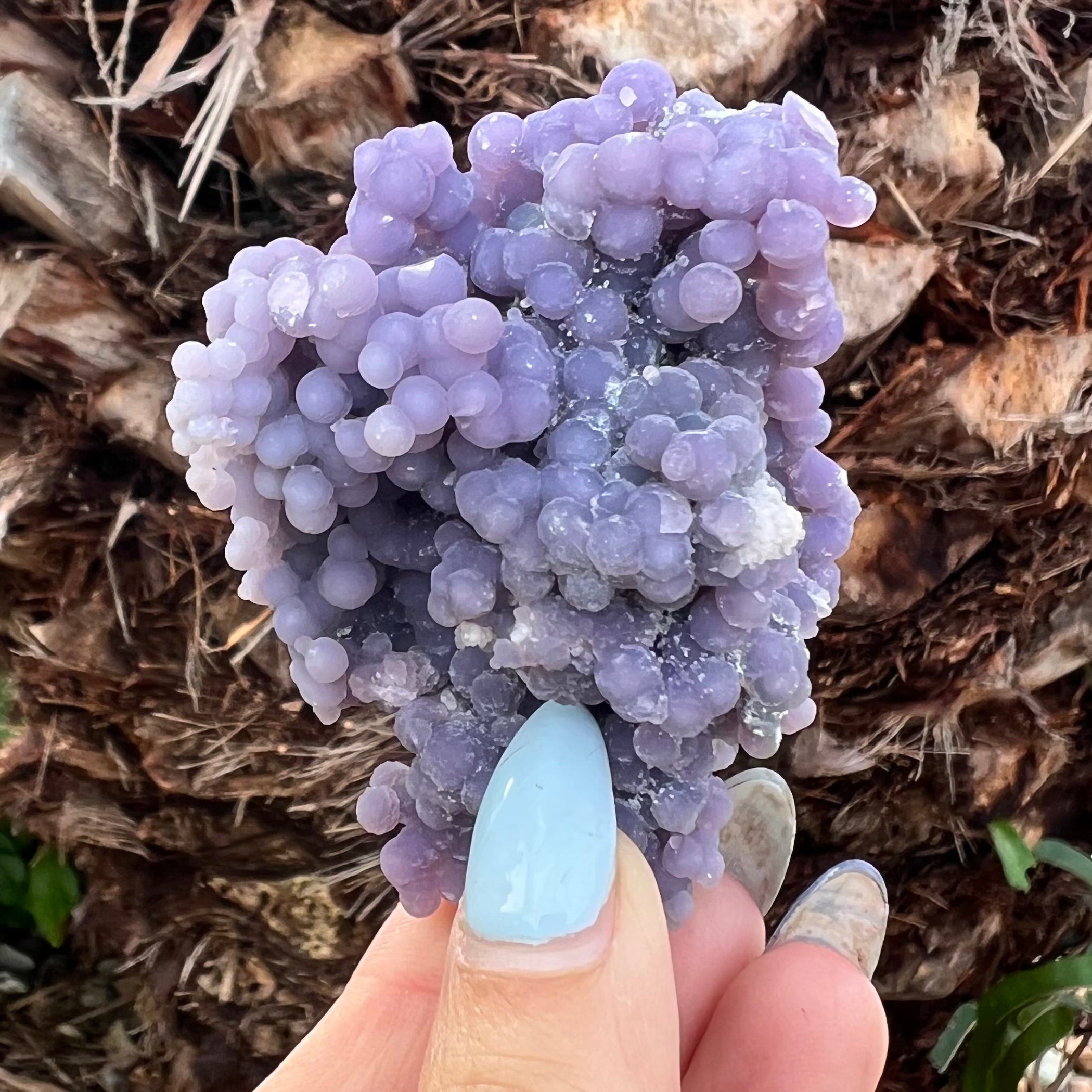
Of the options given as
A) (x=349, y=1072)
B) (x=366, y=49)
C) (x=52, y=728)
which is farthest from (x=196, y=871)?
(x=366, y=49)

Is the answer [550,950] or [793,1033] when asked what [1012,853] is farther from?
[550,950]

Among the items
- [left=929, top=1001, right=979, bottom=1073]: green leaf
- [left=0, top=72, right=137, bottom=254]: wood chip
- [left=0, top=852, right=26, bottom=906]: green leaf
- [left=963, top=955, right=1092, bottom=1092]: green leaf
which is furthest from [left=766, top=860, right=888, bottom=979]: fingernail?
[left=0, top=852, right=26, bottom=906]: green leaf

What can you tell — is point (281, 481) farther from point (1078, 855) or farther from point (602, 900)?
point (1078, 855)

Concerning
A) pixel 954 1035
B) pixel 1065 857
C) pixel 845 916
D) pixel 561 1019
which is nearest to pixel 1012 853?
pixel 1065 857

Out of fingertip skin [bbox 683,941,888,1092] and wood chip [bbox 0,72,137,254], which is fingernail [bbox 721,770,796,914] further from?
wood chip [bbox 0,72,137,254]

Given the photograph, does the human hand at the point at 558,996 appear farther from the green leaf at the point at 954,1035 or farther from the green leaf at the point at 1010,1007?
the green leaf at the point at 954,1035

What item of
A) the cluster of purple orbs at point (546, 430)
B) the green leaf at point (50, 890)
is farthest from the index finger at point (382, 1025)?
the green leaf at point (50, 890)
